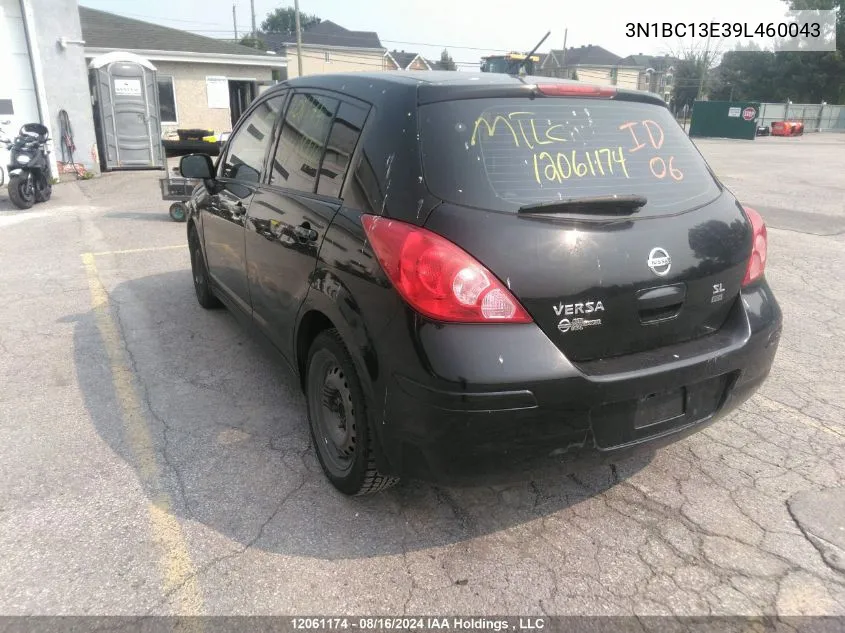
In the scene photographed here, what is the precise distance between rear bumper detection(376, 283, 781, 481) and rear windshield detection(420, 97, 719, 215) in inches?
21.3

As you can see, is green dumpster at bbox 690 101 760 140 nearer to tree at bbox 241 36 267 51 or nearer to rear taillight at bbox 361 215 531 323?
rear taillight at bbox 361 215 531 323

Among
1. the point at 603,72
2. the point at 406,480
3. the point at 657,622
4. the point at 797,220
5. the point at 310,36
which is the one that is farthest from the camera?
the point at 603,72

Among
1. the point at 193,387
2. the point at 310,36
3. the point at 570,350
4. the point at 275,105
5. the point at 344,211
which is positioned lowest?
the point at 193,387

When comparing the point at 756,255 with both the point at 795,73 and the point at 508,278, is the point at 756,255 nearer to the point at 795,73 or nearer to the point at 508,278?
the point at 508,278

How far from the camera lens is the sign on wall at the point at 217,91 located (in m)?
20.5

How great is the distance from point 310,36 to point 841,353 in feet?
191

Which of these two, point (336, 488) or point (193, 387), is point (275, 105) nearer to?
point (193, 387)

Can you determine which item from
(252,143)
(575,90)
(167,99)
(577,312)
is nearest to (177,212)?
(252,143)

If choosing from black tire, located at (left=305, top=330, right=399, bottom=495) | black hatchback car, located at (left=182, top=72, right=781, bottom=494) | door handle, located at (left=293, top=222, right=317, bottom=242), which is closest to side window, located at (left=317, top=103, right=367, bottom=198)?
black hatchback car, located at (left=182, top=72, right=781, bottom=494)

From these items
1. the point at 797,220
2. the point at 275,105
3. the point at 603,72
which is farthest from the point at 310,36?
the point at 275,105

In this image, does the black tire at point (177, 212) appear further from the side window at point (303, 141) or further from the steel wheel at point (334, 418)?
the steel wheel at point (334, 418)

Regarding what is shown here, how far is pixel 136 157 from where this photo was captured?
15398mm

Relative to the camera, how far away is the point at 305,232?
2.90 m

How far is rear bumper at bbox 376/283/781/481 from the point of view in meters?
2.12
